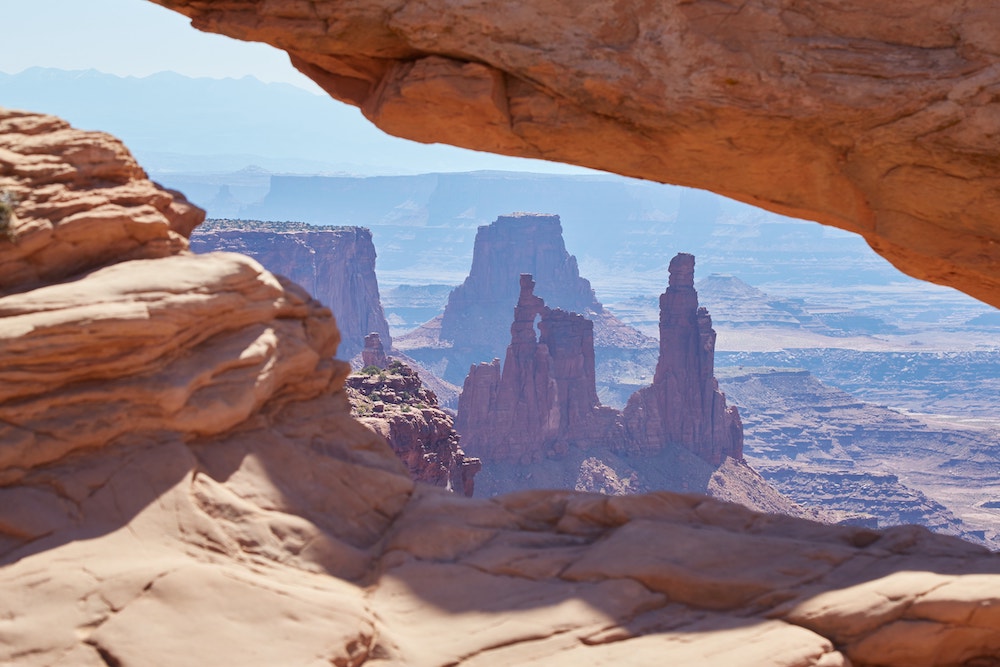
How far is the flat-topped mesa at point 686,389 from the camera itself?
116 metres

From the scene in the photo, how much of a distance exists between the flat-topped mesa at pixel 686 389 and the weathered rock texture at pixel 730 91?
94.6 m

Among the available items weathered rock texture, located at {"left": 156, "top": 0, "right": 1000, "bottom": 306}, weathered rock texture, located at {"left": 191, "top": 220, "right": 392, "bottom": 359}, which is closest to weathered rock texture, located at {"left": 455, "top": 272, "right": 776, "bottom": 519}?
weathered rock texture, located at {"left": 191, "top": 220, "right": 392, "bottom": 359}

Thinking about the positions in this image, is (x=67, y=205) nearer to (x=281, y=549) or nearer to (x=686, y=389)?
(x=281, y=549)

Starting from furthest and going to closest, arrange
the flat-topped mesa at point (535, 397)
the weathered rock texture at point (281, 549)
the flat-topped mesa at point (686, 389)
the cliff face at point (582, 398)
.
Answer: the flat-topped mesa at point (686, 389) < the cliff face at point (582, 398) < the flat-topped mesa at point (535, 397) < the weathered rock texture at point (281, 549)

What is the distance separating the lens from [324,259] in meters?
155

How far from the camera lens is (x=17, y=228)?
55.1ft

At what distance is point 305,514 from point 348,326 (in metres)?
150

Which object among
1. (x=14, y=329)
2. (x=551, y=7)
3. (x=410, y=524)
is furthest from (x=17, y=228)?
(x=551, y=7)

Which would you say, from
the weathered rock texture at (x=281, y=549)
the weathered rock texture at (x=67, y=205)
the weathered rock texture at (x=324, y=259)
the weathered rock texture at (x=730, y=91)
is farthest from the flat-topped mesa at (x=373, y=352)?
the weathered rock texture at (x=281, y=549)

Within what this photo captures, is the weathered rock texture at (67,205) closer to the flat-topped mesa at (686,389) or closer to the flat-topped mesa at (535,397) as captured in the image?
the flat-topped mesa at (535,397)

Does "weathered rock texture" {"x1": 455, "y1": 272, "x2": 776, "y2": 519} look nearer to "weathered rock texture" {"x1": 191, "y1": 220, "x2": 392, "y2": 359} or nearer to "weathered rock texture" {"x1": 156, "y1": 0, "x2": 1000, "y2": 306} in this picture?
"weathered rock texture" {"x1": 191, "y1": 220, "x2": 392, "y2": 359}

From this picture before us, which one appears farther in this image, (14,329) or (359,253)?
(359,253)

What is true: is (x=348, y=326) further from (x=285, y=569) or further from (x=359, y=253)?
(x=285, y=569)

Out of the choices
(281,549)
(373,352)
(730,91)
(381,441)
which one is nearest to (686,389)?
(373,352)
